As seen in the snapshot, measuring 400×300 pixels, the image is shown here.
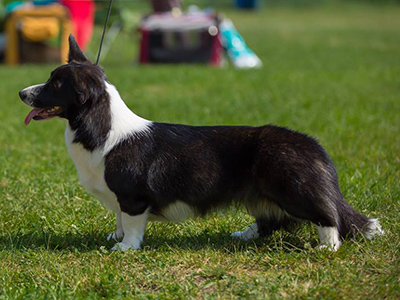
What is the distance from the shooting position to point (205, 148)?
383cm

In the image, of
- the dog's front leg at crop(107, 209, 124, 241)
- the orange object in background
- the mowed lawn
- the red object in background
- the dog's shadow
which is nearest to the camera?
the mowed lawn

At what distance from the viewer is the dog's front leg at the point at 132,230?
380 cm

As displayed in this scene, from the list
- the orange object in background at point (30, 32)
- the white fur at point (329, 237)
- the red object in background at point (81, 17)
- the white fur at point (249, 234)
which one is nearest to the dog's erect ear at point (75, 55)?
the white fur at point (249, 234)

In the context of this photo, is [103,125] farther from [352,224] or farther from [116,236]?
[352,224]

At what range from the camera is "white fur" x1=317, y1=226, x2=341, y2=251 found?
12.1ft

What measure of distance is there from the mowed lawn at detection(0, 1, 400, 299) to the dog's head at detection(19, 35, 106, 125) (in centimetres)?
85

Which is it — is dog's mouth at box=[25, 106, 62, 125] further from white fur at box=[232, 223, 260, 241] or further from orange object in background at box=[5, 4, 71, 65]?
orange object in background at box=[5, 4, 71, 65]

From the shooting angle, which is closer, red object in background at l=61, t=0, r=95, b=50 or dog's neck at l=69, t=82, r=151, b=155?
dog's neck at l=69, t=82, r=151, b=155

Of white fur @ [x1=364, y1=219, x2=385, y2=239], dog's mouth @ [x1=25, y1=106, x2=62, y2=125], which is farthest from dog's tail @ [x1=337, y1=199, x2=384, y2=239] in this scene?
dog's mouth @ [x1=25, y1=106, x2=62, y2=125]

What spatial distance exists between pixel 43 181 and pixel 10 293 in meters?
2.24

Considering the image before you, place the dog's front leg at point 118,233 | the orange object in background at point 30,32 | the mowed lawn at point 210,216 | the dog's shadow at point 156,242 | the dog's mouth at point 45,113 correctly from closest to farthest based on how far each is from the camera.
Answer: the mowed lawn at point 210,216
the dog's mouth at point 45,113
the dog's shadow at point 156,242
the dog's front leg at point 118,233
the orange object in background at point 30,32

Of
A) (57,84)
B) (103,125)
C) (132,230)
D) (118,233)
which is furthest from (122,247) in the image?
(57,84)

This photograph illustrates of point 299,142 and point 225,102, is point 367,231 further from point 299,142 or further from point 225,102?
point 225,102

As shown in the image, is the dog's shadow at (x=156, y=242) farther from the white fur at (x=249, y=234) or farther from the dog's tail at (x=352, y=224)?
the dog's tail at (x=352, y=224)
